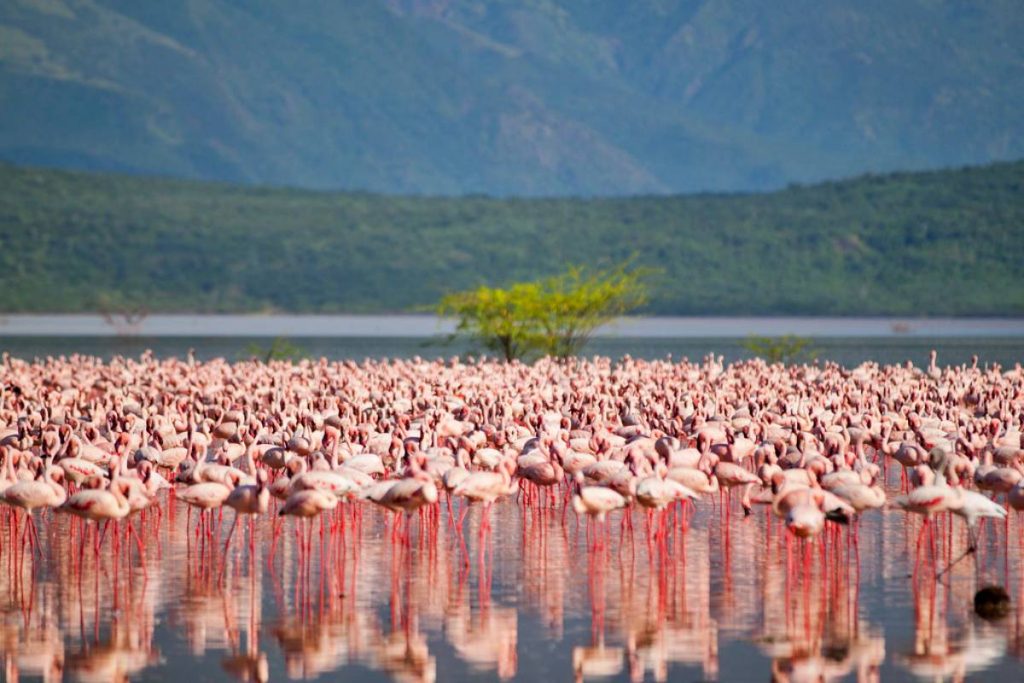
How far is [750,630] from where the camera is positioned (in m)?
13.3

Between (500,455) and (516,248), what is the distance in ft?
341

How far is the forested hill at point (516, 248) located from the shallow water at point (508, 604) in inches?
3552

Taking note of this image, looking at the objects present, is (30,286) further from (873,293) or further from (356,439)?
(356,439)

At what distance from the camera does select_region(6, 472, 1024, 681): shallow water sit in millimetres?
12344

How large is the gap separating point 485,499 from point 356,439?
494cm

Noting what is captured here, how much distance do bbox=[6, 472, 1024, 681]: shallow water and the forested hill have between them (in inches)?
3552

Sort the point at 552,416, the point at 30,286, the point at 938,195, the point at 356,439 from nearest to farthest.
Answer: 1. the point at 356,439
2. the point at 552,416
3. the point at 30,286
4. the point at 938,195

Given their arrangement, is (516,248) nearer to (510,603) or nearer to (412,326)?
(412,326)

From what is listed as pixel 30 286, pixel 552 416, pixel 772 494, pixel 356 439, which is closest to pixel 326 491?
pixel 772 494

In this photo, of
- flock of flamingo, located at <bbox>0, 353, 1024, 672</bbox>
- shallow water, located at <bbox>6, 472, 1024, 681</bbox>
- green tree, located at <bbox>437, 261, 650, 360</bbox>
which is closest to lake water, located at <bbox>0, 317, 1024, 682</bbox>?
shallow water, located at <bbox>6, 472, 1024, 681</bbox>

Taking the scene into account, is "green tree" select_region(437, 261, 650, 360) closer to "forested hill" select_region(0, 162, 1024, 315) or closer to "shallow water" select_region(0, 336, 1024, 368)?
"shallow water" select_region(0, 336, 1024, 368)

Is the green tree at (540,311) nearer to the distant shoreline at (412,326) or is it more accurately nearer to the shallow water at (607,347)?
the shallow water at (607,347)

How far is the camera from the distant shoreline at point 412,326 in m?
91.7

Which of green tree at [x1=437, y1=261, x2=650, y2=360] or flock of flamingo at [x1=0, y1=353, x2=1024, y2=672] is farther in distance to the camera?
green tree at [x1=437, y1=261, x2=650, y2=360]
